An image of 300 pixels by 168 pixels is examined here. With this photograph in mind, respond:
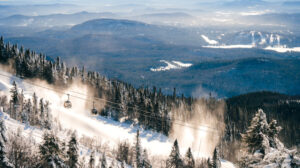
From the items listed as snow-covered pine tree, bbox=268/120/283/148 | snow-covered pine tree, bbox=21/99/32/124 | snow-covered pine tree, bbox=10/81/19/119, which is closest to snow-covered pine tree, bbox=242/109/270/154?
snow-covered pine tree, bbox=268/120/283/148

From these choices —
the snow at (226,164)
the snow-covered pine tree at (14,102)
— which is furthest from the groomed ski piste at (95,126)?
the snow-covered pine tree at (14,102)

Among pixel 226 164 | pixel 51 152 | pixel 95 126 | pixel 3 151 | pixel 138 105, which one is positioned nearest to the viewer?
pixel 3 151

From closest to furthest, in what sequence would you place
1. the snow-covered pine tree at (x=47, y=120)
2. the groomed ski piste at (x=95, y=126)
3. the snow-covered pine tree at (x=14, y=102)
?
the snow-covered pine tree at (x=47, y=120), the snow-covered pine tree at (x=14, y=102), the groomed ski piste at (x=95, y=126)

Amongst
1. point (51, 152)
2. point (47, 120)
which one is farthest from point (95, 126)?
point (51, 152)

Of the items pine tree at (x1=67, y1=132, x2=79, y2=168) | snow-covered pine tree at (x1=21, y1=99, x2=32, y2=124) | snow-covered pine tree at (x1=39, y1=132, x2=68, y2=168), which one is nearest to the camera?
snow-covered pine tree at (x1=39, y1=132, x2=68, y2=168)

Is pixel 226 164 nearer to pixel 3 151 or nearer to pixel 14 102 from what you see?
pixel 14 102

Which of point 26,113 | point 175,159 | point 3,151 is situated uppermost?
point 3,151

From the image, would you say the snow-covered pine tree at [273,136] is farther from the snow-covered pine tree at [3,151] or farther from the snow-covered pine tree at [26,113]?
the snow-covered pine tree at [26,113]

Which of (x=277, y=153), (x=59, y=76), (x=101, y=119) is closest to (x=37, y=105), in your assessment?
(x=101, y=119)

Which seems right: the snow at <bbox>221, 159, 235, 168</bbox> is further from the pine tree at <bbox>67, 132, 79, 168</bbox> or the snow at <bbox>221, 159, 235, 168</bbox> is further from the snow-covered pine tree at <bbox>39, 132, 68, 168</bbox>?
the snow-covered pine tree at <bbox>39, 132, 68, 168</bbox>
